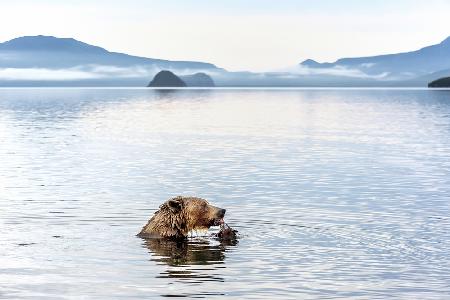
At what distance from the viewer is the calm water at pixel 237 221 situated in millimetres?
21094

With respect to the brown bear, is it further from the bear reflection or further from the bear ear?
the bear reflection

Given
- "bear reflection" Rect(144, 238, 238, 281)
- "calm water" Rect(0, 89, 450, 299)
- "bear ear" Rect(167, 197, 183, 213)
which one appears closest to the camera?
"calm water" Rect(0, 89, 450, 299)

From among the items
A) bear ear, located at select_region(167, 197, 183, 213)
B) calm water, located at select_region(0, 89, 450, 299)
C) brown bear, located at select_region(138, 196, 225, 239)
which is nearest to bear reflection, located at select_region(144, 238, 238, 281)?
calm water, located at select_region(0, 89, 450, 299)

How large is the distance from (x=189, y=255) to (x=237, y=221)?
6.08 meters

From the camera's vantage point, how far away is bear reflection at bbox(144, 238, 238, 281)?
22172mm

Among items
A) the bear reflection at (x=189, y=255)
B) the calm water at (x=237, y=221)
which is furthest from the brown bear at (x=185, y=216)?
the calm water at (x=237, y=221)

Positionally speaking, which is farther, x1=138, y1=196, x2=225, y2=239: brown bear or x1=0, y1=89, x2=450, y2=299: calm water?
x1=138, y1=196, x2=225, y2=239: brown bear

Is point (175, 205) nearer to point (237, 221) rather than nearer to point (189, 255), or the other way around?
point (189, 255)

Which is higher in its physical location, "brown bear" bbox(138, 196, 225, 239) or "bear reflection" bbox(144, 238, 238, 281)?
"brown bear" bbox(138, 196, 225, 239)

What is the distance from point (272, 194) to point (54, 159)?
68.4ft

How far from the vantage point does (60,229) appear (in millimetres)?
28609

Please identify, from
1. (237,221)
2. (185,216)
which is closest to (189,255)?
(185,216)

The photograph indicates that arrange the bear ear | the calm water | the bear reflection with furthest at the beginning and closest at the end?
the bear ear, the bear reflection, the calm water

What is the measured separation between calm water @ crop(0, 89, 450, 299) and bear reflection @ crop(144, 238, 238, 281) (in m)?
0.05
